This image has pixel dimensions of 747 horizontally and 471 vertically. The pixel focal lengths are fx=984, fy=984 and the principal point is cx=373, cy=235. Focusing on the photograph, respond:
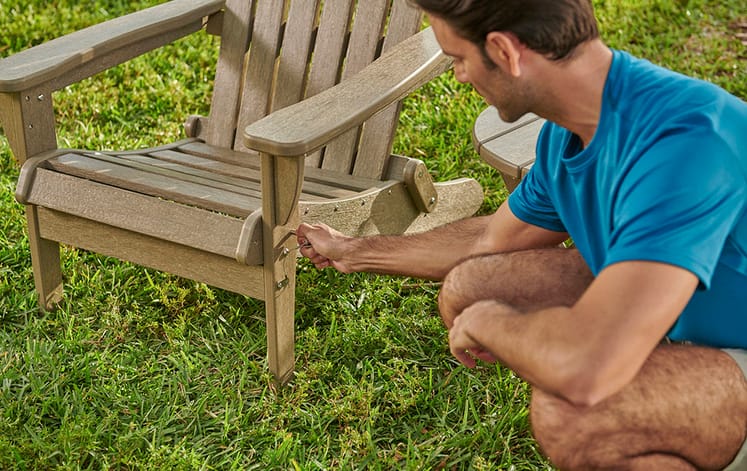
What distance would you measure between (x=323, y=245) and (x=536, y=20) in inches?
39.1

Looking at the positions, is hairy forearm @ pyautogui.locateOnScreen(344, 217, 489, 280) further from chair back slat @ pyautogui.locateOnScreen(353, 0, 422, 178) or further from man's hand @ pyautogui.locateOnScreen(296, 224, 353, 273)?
chair back slat @ pyautogui.locateOnScreen(353, 0, 422, 178)

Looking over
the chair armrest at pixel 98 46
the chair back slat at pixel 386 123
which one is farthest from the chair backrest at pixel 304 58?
the chair armrest at pixel 98 46

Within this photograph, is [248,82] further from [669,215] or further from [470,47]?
[669,215]

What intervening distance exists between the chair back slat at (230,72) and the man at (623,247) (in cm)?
159

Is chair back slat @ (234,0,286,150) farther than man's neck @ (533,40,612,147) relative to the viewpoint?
Yes

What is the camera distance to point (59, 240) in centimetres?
296

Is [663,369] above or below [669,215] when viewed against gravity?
below

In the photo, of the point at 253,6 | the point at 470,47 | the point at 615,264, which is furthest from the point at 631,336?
the point at 253,6

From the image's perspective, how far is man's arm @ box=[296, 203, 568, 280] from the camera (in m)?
2.46

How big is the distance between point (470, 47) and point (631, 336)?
0.63m

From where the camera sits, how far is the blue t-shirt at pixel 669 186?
5.31 feet

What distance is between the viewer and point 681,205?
1.61m

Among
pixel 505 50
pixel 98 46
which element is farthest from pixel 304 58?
pixel 505 50

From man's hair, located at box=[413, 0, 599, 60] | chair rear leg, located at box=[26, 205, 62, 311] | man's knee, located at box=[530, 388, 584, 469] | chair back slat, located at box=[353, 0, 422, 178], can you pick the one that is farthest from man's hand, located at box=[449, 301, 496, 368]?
chair rear leg, located at box=[26, 205, 62, 311]
